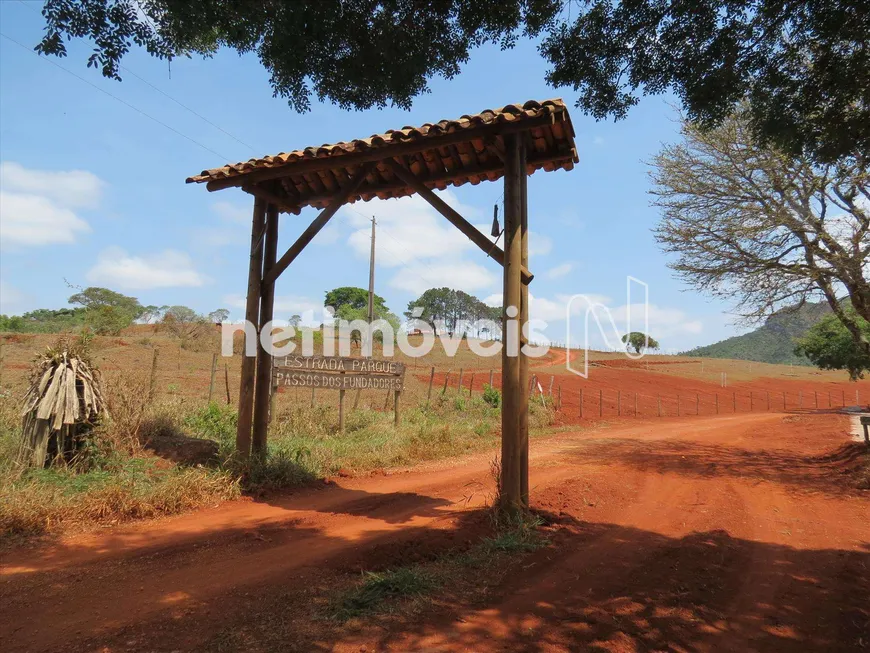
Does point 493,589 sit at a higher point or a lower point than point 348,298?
lower

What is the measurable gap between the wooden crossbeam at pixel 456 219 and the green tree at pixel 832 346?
2849cm

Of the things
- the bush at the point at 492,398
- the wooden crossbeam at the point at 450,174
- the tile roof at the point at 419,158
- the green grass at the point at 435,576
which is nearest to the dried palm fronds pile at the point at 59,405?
the tile roof at the point at 419,158

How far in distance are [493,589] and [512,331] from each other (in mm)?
2363

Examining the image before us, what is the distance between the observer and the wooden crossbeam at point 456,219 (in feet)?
18.0

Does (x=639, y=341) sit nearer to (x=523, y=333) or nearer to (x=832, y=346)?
(x=832, y=346)

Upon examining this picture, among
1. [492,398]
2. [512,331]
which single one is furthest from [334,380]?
[492,398]

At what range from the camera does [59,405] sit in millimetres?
6246

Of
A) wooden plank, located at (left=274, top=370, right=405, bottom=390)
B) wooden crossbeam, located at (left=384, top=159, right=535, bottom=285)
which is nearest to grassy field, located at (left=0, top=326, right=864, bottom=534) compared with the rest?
wooden plank, located at (left=274, top=370, right=405, bottom=390)

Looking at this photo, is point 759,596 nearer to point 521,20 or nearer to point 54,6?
point 521,20

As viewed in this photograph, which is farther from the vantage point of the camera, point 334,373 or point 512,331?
point 334,373

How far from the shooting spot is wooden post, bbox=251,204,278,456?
22.9 ft

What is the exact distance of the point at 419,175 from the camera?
22.3ft

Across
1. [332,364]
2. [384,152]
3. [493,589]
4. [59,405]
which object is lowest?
[493,589]

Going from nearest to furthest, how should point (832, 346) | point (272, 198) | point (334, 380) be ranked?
point (272, 198), point (334, 380), point (832, 346)
